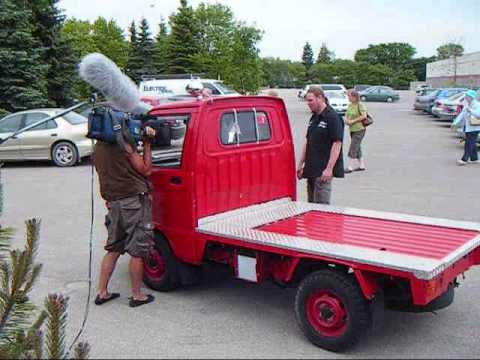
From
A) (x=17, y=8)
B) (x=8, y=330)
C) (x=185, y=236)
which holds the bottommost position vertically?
(x=185, y=236)

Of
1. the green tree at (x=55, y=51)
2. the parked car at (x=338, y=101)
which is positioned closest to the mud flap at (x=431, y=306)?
the green tree at (x=55, y=51)

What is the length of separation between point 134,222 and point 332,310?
6.37 feet

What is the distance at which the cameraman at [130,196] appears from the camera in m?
5.11

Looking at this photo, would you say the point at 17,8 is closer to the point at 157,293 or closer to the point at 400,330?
the point at 157,293

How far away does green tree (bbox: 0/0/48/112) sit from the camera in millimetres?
20125

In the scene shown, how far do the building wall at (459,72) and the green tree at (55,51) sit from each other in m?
37.2

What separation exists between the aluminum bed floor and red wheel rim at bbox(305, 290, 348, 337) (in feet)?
1.19

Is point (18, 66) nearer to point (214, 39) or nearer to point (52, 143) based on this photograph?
point (52, 143)

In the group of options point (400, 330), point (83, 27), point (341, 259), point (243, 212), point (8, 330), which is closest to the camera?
point (8, 330)

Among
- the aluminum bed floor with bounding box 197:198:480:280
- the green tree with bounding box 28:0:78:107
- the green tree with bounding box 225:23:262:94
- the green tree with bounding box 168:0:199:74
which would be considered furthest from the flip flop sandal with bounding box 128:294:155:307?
the green tree with bounding box 168:0:199:74

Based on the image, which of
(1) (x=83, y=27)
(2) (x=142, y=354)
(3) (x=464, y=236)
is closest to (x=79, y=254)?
(2) (x=142, y=354)

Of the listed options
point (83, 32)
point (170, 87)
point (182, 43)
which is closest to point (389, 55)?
point (182, 43)

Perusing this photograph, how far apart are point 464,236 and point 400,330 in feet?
3.05

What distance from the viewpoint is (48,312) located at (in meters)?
2.26
